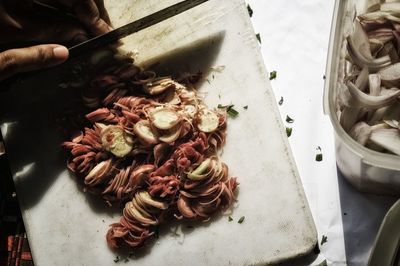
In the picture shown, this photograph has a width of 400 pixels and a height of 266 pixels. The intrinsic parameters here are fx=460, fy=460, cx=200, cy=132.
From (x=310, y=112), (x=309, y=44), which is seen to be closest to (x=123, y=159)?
(x=310, y=112)

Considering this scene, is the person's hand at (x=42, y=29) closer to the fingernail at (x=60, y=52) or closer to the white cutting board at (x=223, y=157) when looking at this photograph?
the fingernail at (x=60, y=52)

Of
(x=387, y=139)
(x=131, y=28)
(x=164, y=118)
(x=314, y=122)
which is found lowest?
(x=314, y=122)

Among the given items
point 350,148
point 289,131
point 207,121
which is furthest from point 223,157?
point 350,148

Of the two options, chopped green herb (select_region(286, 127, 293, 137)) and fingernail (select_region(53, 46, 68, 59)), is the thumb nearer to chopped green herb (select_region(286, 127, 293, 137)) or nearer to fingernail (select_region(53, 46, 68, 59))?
fingernail (select_region(53, 46, 68, 59))

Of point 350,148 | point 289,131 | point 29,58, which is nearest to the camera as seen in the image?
point 350,148

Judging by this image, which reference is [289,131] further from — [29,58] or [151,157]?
[29,58]

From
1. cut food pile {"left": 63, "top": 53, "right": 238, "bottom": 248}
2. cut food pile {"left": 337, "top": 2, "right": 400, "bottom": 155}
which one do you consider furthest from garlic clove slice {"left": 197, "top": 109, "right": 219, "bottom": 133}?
cut food pile {"left": 337, "top": 2, "right": 400, "bottom": 155}

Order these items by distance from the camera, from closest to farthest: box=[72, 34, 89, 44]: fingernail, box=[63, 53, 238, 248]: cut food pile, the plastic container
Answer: the plastic container, box=[63, 53, 238, 248]: cut food pile, box=[72, 34, 89, 44]: fingernail

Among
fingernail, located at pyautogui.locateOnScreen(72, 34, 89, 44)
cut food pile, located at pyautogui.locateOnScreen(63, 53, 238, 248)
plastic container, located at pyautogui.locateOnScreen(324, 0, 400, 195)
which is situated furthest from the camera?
fingernail, located at pyautogui.locateOnScreen(72, 34, 89, 44)
